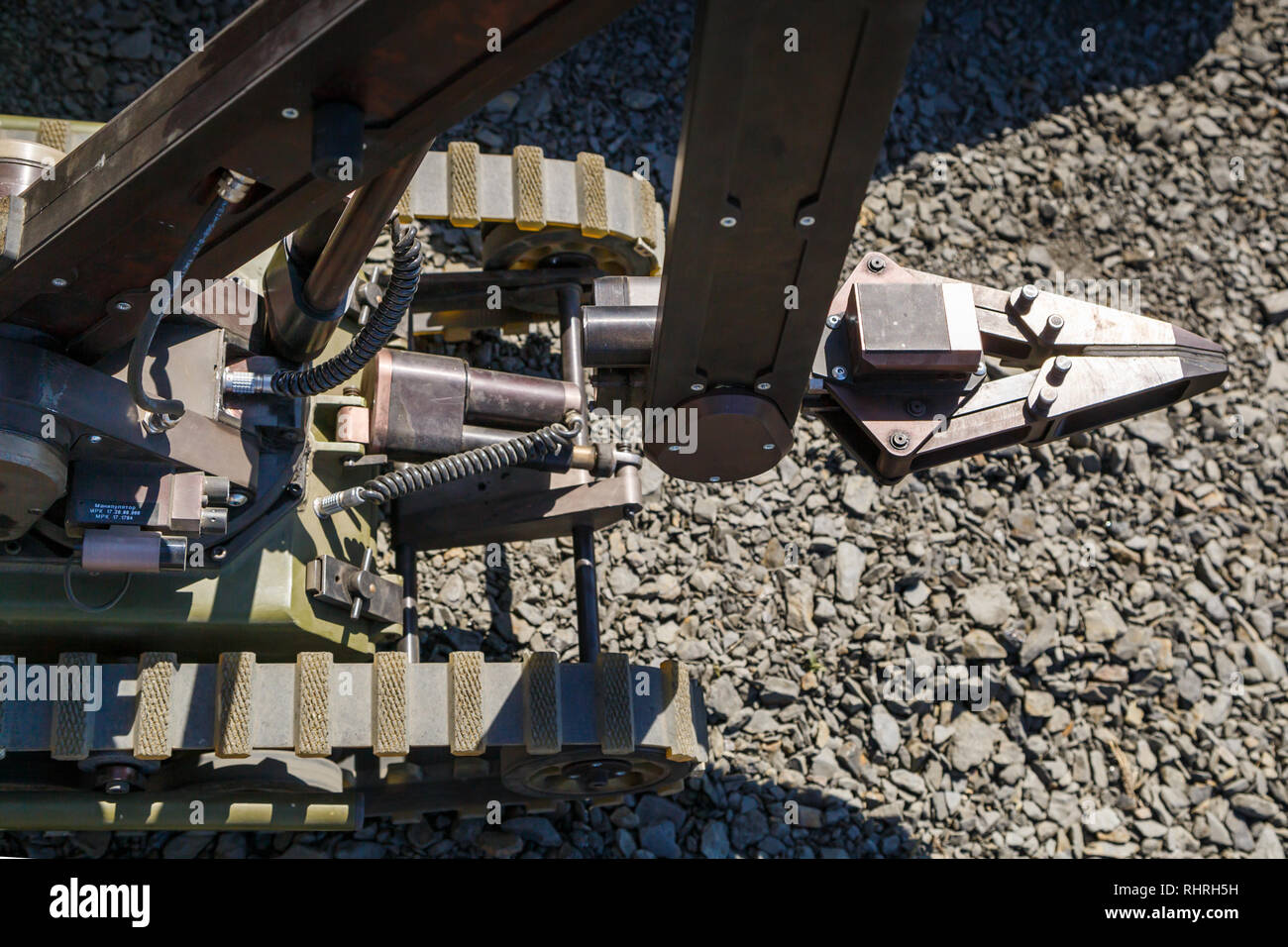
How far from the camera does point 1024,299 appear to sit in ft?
14.4

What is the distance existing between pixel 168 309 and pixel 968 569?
391 cm

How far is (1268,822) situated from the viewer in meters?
5.71

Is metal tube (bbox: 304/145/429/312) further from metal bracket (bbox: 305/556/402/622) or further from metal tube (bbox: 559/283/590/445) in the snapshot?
metal tube (bbox: 559/283/590/445)

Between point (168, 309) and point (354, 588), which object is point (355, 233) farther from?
point (354, 588)

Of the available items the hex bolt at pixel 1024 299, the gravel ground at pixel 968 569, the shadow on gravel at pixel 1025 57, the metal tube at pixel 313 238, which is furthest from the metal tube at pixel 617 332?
the shadow on gravel at pixel 1025 57

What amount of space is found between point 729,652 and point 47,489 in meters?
3.07

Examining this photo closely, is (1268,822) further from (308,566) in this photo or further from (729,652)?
(308,566)

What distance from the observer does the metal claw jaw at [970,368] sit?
166 inches

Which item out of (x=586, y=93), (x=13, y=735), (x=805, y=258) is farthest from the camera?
(x=586, y=93)

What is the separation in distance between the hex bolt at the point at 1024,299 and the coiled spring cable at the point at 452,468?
62.5 inches

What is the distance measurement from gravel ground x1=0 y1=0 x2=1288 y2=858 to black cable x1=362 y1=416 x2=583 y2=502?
4.47 ft

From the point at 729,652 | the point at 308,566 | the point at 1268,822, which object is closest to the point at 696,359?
the point at 308,566

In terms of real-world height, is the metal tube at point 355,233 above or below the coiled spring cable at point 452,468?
above

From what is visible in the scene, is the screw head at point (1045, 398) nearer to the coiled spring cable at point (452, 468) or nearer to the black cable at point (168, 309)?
the coiled spring cable at point (452, 468)
